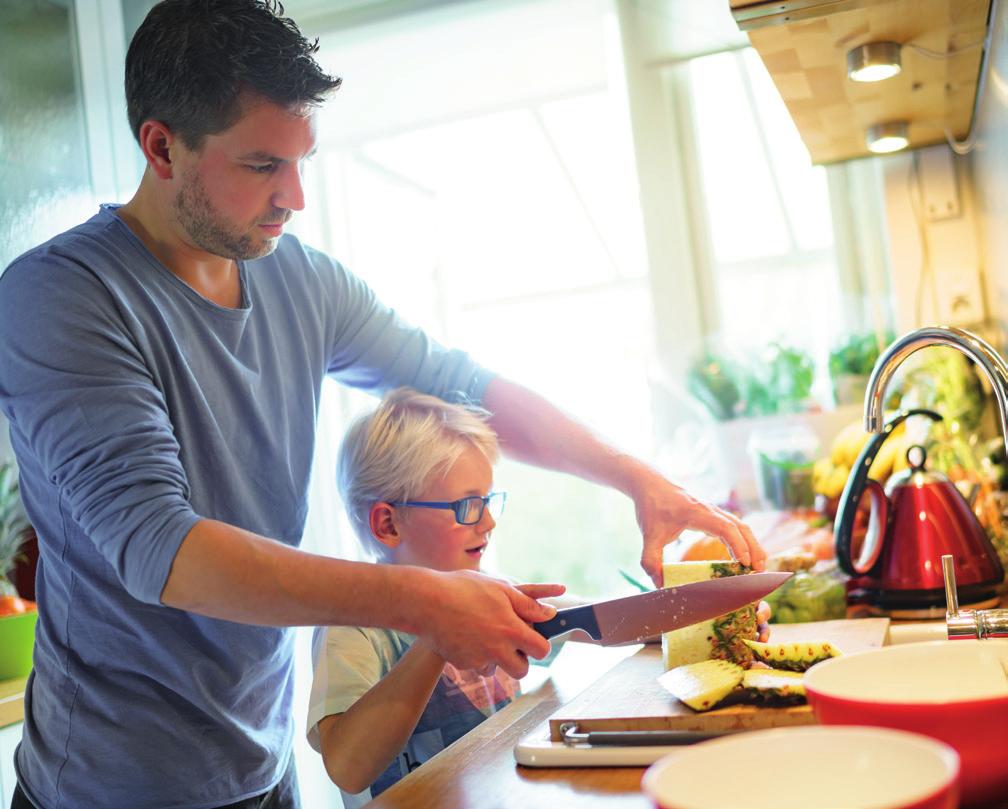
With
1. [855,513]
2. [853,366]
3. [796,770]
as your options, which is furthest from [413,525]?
[853,366]

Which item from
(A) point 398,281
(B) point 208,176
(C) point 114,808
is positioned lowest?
(C) point 114,808

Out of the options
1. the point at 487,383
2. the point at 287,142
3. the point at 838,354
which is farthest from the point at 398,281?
the point at 287,142

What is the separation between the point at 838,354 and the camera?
2350mm

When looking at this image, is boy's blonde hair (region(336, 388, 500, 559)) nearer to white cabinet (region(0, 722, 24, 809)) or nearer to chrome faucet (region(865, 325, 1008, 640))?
chrome faucet (region(865, 325, 1008, 640))

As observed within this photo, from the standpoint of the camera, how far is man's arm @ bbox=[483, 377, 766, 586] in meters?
1.25

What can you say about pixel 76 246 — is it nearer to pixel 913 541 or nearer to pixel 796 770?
pixel 796 770

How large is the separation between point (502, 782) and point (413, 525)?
0.48 metres

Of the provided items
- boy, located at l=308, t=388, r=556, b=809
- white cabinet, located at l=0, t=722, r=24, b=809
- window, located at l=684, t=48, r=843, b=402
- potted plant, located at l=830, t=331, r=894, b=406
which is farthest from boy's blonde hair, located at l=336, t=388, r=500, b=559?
window, located at l=684, t=48, r=843, b=402

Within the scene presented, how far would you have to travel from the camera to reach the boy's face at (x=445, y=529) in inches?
51.8

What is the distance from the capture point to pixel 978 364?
0.93m

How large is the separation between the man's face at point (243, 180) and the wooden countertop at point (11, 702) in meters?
0.93

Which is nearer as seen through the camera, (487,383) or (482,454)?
(482,454)

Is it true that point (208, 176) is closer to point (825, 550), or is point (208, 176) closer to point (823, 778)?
point (823, 778)

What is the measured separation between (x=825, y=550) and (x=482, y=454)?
625 mm
